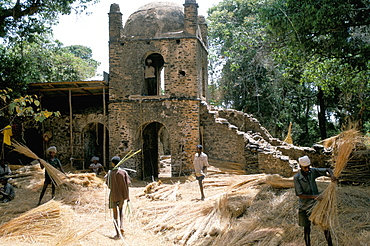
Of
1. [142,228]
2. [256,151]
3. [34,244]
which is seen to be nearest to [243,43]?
[256,151]

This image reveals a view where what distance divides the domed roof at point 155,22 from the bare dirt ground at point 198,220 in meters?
8.09

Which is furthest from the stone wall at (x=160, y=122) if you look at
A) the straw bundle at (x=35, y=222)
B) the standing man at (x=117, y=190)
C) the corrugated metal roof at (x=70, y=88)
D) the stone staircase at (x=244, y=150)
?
the standing man at (x=117, y=190)

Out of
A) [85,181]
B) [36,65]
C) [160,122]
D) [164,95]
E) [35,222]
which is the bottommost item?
[35,222]

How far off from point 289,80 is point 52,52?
1589cm

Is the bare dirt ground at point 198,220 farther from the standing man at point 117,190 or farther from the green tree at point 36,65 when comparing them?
the green tree at point 36,65

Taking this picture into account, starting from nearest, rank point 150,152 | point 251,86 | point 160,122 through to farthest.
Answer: point 160,122
point 150,152
point 251,86

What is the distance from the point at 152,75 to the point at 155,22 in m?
2.35

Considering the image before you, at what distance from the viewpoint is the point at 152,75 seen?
15727 mm

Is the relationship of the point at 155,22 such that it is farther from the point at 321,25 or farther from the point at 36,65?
the point at 36,65

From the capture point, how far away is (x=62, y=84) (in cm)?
1536

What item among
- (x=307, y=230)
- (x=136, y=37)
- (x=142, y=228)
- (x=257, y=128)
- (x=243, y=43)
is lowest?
(x=142, y=228)

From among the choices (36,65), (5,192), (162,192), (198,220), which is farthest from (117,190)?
(36,65)

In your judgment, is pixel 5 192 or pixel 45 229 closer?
pixel 45 229

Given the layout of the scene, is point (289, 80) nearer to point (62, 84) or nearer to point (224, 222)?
point (62, 84)
